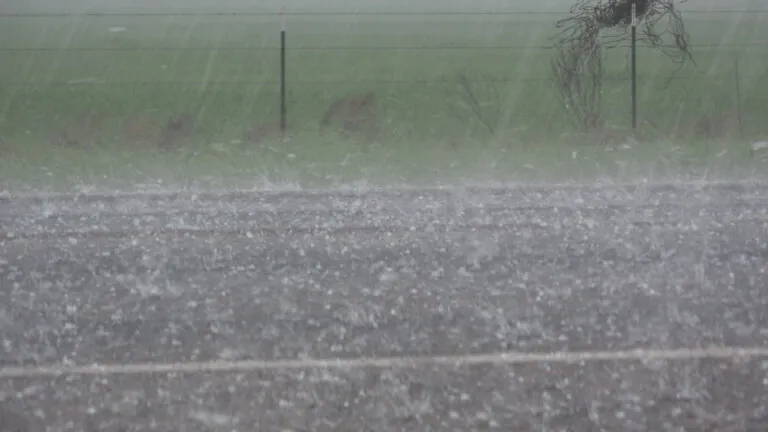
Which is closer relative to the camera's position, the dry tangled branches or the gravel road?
the gravel road

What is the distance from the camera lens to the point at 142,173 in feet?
42.8

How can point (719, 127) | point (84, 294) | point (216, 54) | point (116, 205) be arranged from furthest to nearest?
point (216, 54)
point (719, 127)
point (116, 205)
point (84, 294)

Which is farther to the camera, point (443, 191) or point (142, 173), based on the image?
point (142, 173)

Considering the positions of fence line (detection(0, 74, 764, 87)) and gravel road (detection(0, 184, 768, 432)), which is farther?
fence line (detection(0, 74, 764, 87))

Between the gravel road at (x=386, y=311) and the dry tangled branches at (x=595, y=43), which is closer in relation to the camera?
the gravel road at (x=386, y=311)

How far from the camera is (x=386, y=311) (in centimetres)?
529

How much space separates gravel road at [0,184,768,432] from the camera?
12.1 feet

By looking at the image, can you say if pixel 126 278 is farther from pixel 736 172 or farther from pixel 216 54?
→ pixel 216 54

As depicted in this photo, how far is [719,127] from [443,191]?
6742 millimetres

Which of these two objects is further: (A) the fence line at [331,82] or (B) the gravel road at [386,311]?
(A) the fence line at [331,82]

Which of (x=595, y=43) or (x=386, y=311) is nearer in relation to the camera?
(x=386, y=311)

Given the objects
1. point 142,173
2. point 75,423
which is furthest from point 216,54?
point 75,423

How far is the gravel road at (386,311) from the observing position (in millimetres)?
3691

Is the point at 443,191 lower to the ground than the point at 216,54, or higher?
lower
